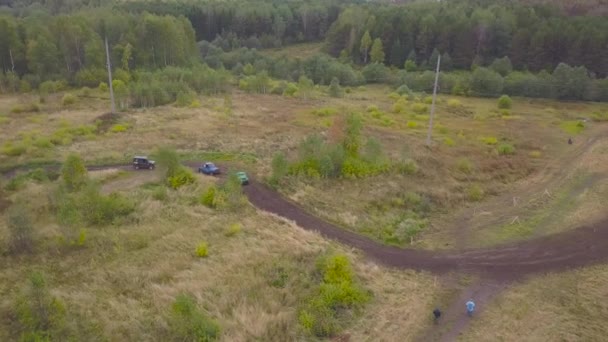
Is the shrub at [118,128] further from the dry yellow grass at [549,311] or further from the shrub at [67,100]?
the dry yellow grass at [549,311]

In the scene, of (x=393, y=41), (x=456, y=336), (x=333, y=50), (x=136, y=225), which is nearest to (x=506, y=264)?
(x=456, y=336)

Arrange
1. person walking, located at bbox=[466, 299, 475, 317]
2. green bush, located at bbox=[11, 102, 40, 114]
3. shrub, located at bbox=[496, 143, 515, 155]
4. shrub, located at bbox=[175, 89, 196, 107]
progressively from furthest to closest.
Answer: shrub, located at bbox=[175, 89, 196, 107]
green bush, located at bbox=[11, 102, 40, 114]
shrub, located at bbox=[496, 143, 515, 155]
person walking, located at bbox=[466, 299, 475, 317]

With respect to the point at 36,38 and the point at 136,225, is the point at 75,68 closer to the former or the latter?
the point at 36,38

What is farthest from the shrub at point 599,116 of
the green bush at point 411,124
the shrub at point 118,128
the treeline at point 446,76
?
the shrub at point 118,128

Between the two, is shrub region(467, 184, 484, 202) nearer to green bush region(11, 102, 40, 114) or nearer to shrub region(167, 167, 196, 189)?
shrub region(167, 167, 196, 189)

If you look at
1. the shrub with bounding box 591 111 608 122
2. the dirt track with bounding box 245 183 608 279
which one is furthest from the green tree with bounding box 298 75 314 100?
the dirt track with bounding box 245 183 608 279

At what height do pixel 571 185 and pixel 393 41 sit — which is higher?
pixel 393 41

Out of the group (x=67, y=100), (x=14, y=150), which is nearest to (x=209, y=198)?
(x=14, y=150)
